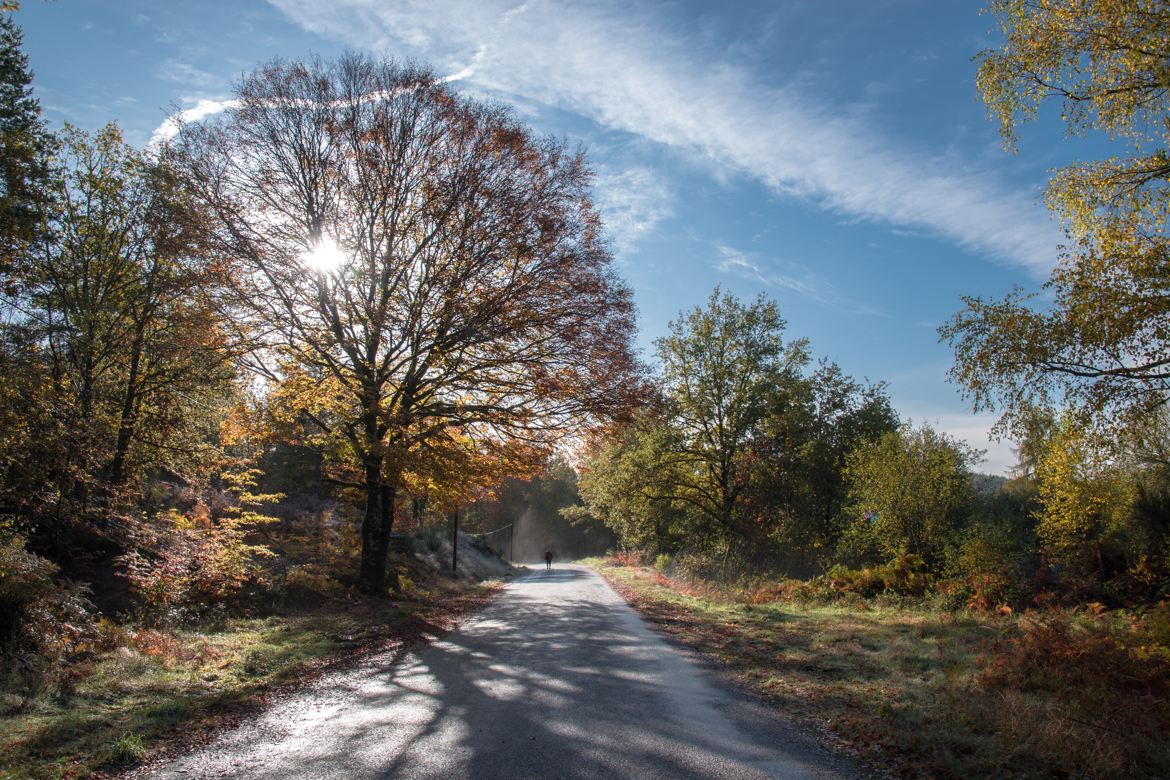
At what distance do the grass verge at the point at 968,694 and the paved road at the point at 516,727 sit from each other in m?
0.76

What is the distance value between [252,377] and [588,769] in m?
14.6

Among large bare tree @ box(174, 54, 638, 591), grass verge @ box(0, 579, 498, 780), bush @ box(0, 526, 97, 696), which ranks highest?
large bare tree @ box(174, 54, 638, 591)

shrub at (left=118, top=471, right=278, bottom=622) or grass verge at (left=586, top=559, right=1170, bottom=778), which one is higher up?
shrub at (left=118, top=471, right=278, bottom=622)

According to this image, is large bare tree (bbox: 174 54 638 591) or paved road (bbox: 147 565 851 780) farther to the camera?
large bare tree (bbox: 174 54 638 591)

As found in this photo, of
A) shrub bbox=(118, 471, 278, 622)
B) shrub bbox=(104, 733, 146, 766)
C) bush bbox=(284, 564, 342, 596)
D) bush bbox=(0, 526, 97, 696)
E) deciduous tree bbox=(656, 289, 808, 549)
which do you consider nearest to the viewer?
shrub bbox=(104, 733, 146, 766)

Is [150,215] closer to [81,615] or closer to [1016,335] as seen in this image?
[81,615]

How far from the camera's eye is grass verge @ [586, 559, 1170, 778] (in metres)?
4.88

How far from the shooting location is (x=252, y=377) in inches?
634

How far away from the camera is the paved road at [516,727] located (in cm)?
482

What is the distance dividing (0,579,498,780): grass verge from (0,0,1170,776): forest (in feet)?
0.21

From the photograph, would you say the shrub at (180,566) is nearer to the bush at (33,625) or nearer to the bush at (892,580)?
the bush at (33,625)

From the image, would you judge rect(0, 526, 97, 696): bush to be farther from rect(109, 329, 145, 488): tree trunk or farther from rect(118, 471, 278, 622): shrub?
rect(109, 329, 145, 488): tree trunk

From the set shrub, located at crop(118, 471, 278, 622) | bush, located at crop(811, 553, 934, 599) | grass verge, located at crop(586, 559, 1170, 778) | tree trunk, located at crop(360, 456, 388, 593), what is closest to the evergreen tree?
shrub, located at crop(118, 471, 278, 622)

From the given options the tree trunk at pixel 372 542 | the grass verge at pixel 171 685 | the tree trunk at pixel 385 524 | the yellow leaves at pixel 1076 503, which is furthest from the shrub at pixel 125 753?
the yellow leaves at pixel 1076 503
